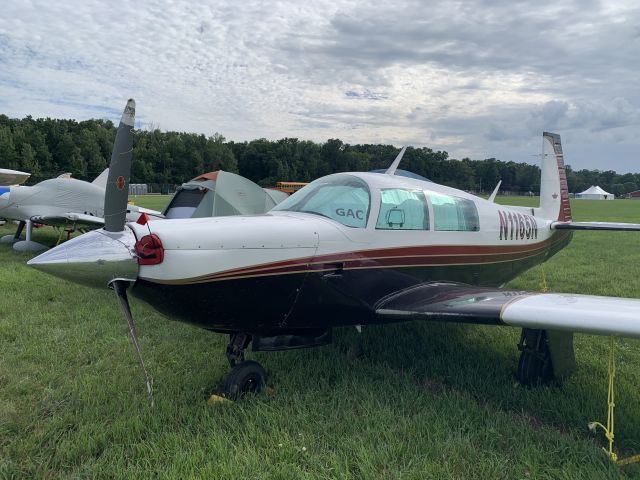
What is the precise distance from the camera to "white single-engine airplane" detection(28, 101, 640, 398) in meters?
3.00

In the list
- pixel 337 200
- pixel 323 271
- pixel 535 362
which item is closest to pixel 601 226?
pixel 535 362

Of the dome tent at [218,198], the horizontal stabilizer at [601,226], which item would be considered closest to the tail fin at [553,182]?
the horizontal stabilizer at [601,226]

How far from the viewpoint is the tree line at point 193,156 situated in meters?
65.9

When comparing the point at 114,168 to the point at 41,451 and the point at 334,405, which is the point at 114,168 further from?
the point at 334,405

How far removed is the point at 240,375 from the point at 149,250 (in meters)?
1.31

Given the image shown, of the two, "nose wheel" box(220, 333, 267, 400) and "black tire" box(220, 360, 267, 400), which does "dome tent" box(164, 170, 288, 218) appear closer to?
"nose wheel" box(220, 333, 267, 400)

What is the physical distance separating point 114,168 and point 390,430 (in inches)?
106

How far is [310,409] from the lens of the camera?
3424 millimetres

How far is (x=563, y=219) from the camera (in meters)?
7.66

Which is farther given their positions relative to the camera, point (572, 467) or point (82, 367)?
point (82, 367)

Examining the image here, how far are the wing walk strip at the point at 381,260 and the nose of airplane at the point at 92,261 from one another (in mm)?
180

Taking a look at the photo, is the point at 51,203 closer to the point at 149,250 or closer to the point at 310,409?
the point at 149,250

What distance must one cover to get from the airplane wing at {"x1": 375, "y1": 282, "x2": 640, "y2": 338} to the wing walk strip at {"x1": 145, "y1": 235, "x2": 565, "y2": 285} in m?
0.29

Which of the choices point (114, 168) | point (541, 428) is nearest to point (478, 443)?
point (541, 428)
